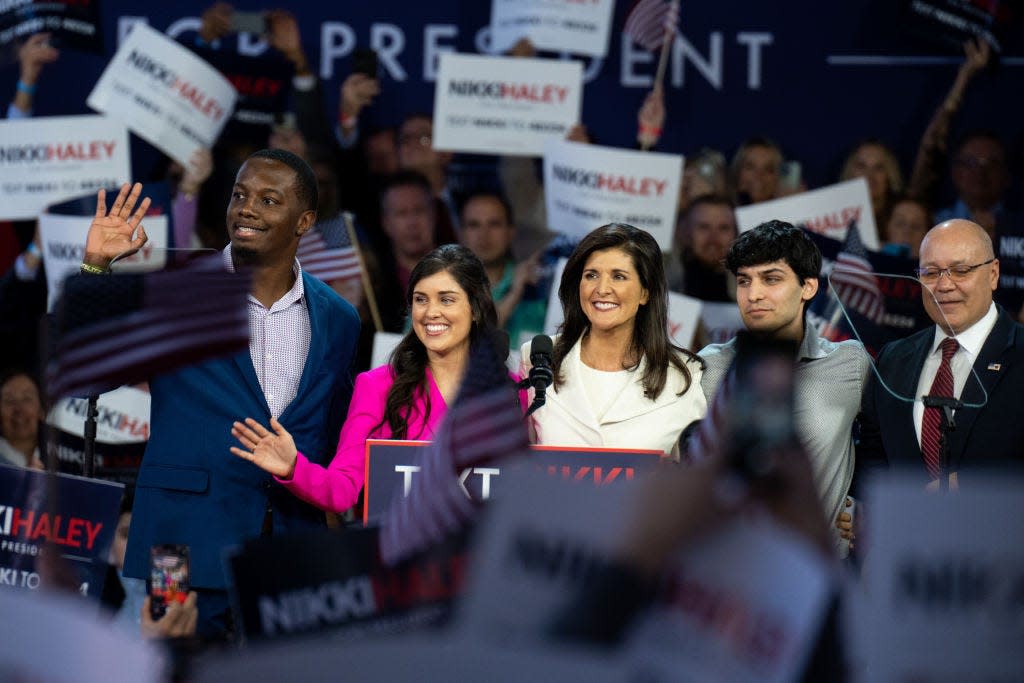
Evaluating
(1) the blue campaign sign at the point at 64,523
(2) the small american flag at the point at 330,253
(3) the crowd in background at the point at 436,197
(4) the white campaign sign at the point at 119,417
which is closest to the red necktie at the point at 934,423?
(1) the blue campaign sign at the point at 64,523

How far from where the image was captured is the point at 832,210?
567 centimetres

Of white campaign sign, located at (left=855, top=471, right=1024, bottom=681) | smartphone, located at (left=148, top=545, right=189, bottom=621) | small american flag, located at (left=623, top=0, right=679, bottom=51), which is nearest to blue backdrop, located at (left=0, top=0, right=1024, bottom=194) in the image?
small american flag, located at (left=623, top=0, right=679, bottom=51)

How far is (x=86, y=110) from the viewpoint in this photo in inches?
264

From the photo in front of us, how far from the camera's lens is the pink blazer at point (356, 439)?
10.4 ft

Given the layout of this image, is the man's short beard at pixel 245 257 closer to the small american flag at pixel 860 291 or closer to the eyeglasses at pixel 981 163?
the small american flag at pixel 860 291

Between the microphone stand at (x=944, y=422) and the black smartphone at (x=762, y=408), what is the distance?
62.3 inches

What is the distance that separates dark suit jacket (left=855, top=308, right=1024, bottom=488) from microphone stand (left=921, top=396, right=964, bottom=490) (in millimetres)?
164

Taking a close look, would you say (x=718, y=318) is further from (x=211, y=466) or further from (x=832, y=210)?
(x=211, y=466)

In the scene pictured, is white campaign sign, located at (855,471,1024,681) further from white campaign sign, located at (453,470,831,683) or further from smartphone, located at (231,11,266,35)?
smartphone, located at (231,11,266,35)

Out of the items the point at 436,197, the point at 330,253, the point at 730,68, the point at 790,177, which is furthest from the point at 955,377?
the point at 730,68

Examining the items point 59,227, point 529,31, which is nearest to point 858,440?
point 529,31

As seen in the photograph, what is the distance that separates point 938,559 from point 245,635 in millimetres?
837

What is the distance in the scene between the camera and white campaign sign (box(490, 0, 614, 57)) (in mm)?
6004

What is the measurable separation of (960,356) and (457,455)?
1982 mm
